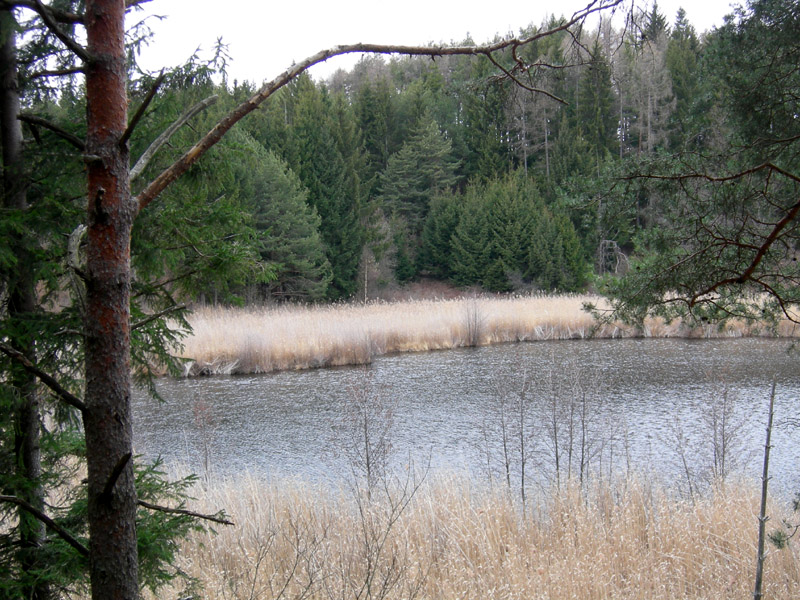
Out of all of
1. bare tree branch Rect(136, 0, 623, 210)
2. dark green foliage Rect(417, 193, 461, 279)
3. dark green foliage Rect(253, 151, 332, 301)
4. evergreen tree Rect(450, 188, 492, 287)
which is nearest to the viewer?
bare tree branch Rect(136, 0, 623, 210)

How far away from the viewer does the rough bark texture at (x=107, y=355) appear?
148cm

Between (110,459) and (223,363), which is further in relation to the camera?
(223,363)

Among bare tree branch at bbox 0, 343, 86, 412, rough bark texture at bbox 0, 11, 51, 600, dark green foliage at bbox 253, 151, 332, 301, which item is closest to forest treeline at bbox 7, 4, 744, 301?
dark green foliage at bbox 253, 151, 332, 301

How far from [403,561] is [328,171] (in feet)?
72.2

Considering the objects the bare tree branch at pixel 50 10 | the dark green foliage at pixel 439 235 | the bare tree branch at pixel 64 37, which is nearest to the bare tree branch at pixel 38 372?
the bare tree branch at pixel 64 37

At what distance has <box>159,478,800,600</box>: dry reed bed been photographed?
3.41m

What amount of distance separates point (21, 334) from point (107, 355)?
94 centimetres

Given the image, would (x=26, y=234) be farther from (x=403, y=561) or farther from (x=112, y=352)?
(x=403, y=561)

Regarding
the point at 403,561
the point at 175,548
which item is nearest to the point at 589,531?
the point at 403,561

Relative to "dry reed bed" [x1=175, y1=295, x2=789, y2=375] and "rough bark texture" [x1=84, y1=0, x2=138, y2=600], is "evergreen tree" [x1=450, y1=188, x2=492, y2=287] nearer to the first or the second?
"dry reed bed" [x1=175, y1=295, x2=789, y2=375]

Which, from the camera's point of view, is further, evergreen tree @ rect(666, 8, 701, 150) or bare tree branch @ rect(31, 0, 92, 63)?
evergreen tree @ rect(666, 8, 701, 150)

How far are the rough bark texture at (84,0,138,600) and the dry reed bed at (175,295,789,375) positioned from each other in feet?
33.1

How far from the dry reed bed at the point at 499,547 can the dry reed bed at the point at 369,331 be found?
701cm

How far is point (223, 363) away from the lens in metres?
11.7
